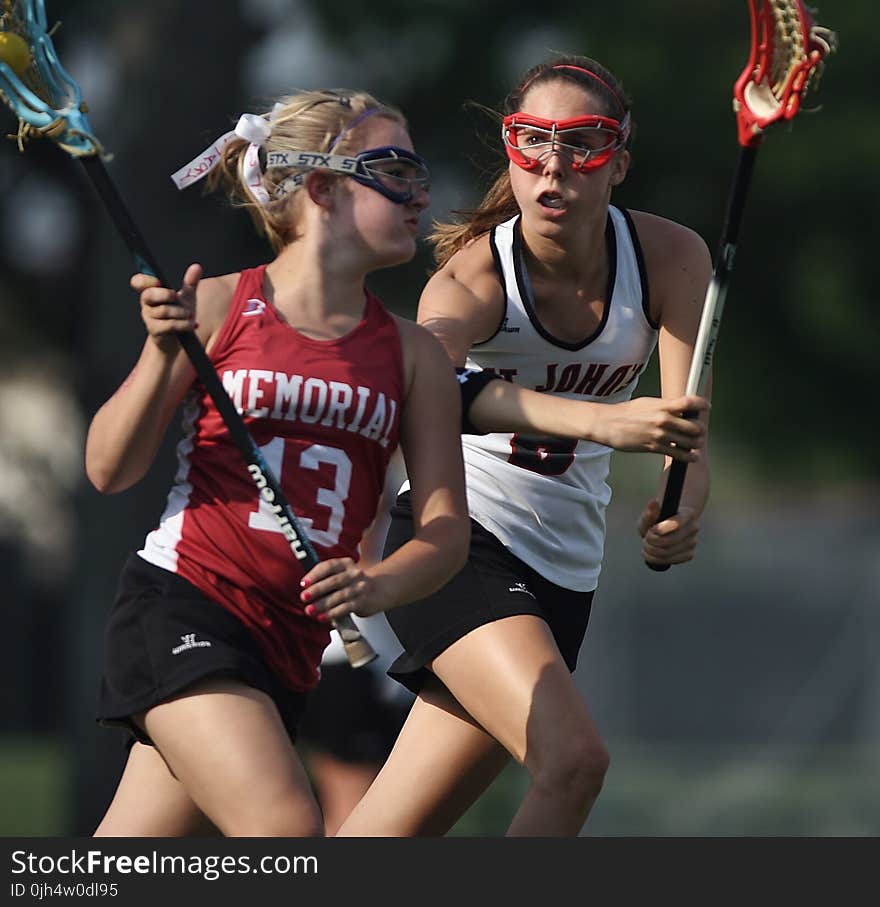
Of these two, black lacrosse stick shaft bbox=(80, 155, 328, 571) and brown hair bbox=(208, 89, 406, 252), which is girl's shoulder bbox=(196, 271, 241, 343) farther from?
brown hair bbox=(208, 89, 406, 252)

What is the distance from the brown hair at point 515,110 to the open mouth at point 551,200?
27 cm

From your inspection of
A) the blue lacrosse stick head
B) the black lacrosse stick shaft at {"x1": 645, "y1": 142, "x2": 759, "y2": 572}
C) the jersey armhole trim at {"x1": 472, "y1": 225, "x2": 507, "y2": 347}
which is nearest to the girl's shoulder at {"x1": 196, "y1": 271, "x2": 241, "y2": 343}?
the blue lacrosse stick head

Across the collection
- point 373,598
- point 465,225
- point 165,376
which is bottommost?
point 373,598

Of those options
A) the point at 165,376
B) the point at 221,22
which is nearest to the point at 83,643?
the point at 221,22

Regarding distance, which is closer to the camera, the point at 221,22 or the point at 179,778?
the point at 179,778

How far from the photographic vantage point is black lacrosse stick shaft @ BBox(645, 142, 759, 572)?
4539mm

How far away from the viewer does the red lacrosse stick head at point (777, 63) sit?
4.45 meters

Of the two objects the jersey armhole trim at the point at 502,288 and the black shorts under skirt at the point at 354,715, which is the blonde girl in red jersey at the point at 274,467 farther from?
the black shorts under skirt at the point at 354,715

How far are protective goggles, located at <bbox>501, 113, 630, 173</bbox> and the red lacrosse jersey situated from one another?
77 centimetres

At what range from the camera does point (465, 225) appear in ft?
17.8

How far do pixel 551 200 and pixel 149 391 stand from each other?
1.26m

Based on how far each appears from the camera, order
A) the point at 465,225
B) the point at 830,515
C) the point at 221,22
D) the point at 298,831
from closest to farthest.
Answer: the point at 298,831 < the point at 465,225 < the point at 221,22 < the point at 830,515

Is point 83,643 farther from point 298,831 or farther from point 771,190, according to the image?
point 298,831

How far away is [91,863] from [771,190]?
1273cm
